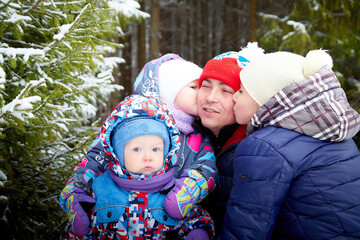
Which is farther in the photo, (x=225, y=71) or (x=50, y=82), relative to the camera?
(x=50, y=82)

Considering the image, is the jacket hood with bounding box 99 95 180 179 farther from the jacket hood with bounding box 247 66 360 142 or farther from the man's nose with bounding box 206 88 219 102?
the jacket hood with bounding box 247 66 360 142

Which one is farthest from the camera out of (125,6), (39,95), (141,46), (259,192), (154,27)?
(154,27)

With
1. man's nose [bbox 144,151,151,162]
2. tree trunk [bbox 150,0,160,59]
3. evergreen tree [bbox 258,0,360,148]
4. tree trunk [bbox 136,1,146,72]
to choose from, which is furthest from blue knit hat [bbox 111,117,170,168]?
tree trunk [bbox 150,0,160,59]

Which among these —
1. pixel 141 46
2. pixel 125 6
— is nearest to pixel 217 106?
pixel 125 6

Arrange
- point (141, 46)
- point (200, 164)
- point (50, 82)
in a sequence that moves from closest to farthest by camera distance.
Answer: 1. point (200, 164)
2. point (50, 82)
3. point (141, 46)

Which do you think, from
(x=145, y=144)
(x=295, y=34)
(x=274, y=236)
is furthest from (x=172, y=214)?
(x=295, y=34)

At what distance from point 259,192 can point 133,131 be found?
0.98 m

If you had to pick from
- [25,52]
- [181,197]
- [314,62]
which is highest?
[314,62]

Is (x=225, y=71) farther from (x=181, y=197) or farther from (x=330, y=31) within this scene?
(x=330, y=31)

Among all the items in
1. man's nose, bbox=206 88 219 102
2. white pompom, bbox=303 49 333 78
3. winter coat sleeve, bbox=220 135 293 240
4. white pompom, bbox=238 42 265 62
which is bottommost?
winter coat sleeve, bbox=220 135 293 240

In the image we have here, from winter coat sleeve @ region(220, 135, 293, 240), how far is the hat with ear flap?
0.41 metres

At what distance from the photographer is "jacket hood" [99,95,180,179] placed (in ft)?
7.63

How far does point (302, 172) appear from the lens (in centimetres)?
193

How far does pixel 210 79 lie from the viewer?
109 inches
